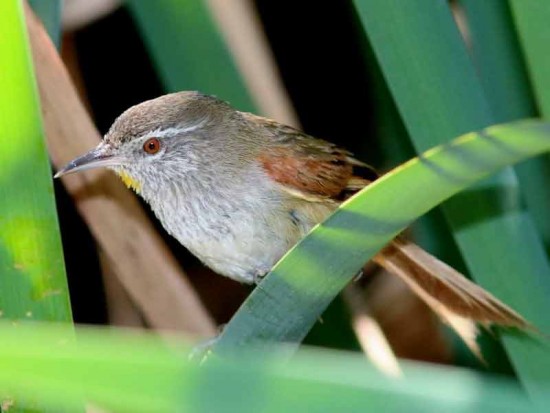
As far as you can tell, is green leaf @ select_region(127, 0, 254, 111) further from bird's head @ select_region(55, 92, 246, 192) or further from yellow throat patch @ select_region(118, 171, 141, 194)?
yellow throat patch @ select_region(118, 171, 141, 194)

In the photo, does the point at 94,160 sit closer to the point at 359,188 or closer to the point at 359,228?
the point at 359,188

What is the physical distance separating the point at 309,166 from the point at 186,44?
45cm

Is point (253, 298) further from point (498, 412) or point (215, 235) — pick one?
point (215, 235)

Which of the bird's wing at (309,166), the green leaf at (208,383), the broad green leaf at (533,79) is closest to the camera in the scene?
the green leaf at (208,383)

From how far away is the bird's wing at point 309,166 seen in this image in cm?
236

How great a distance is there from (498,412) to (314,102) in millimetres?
3553

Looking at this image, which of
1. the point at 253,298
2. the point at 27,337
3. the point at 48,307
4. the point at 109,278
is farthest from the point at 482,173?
the point at 109,278

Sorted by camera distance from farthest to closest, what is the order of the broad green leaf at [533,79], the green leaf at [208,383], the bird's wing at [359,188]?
the bird's wing at [359,188], the broad green leaf at [533,79], the green leaf at [208,383]

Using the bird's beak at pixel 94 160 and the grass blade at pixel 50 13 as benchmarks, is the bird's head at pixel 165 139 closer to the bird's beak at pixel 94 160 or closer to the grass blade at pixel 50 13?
the bird's beak at pixel 94 160

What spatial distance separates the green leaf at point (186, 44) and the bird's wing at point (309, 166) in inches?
9.0

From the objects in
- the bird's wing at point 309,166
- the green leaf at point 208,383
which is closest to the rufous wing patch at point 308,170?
the bird's wing at point 309,166

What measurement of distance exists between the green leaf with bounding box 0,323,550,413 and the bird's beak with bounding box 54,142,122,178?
1.50 metres

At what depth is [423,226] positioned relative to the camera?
8.75 ft

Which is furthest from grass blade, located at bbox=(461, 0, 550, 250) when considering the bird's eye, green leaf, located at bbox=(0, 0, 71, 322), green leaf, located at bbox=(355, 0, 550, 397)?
green leaf, located at bbox=(0, 0, 71, 322)
